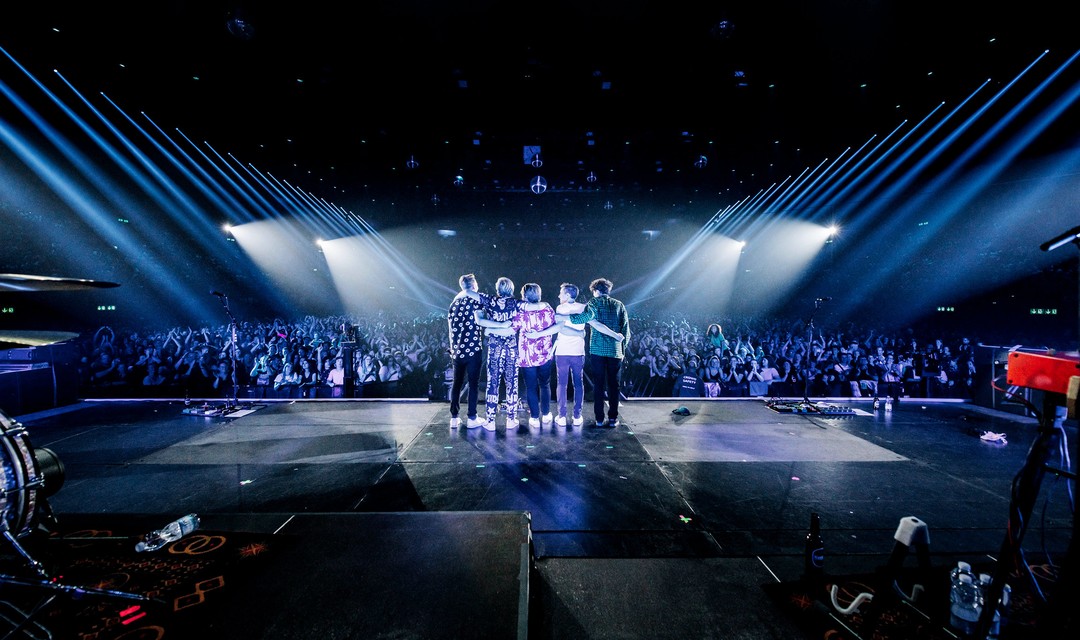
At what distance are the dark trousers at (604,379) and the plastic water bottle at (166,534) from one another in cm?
381

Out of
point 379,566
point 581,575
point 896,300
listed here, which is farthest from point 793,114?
point 896,300

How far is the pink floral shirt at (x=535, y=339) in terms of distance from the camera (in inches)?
193

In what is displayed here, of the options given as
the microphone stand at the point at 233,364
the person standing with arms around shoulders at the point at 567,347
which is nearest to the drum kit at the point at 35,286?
the person standing with arms around shoulders at the point at 567,347

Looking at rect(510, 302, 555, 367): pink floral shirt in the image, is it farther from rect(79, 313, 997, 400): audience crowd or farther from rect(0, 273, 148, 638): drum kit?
rect(0, 273, 148, 638): drum kit

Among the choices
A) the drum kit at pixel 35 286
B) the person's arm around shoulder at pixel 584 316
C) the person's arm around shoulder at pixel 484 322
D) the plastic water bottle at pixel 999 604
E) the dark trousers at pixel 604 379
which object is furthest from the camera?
the dark trousers at pixel 604 379

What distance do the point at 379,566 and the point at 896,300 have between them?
15.1 m

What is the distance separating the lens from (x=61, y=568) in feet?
6.79

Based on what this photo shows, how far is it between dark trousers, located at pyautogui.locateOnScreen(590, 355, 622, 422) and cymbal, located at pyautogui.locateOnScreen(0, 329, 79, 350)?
14.0 feet

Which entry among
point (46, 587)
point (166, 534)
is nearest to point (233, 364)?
point (166, 534)

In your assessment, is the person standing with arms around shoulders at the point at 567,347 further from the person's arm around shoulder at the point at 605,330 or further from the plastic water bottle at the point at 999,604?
the plastic water bottle at the point at 999,604

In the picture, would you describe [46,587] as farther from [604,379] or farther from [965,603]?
[604,379]

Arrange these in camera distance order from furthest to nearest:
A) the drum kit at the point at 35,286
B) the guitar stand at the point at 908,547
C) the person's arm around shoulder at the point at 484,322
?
the person's arm around shoulder at the point at 484,322
the drum kit at the point at 35,286
the guitar stand at the point at 908,547

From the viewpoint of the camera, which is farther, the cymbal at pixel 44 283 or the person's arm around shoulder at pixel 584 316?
the person's arm around shoulder at pixel 584 316

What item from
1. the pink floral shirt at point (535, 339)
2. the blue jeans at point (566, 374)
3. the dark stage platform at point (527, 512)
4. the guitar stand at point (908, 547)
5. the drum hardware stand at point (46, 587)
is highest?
the pink floral shirt at point (535, 339)
